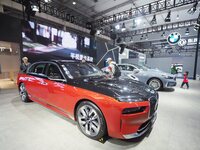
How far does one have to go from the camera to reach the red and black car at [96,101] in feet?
5.31

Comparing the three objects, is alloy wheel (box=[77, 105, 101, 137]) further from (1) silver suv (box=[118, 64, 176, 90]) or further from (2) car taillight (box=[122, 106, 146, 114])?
(1) silver suv (box=[118, 64, 176, 90])

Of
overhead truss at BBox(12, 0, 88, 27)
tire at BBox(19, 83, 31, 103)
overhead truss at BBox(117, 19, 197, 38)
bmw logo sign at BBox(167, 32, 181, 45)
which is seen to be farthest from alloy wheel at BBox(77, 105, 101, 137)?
overhead truss at BBox(117, 19, 197, 38)

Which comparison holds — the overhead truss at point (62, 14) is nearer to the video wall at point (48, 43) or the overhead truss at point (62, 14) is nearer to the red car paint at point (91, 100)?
the video wall at point (48, 43)

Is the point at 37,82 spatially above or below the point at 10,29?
below

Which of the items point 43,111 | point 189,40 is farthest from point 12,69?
point 189,40

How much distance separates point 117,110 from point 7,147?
1638mm

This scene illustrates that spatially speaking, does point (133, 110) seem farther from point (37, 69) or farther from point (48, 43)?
point (48, 43)

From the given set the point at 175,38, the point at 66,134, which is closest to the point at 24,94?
the point at 66,134

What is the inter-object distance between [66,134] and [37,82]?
1469mm

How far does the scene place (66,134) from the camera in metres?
2.02

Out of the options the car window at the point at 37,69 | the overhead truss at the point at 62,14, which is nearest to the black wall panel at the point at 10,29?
the overhead truss at the point at 62,14

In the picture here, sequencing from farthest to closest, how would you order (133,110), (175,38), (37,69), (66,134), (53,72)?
(175,38) → (37,69) → (53,72) → (66,134) → (133,110)

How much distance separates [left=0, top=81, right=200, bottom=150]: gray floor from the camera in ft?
5.77

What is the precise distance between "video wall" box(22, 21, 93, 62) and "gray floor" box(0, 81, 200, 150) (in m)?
5.34
